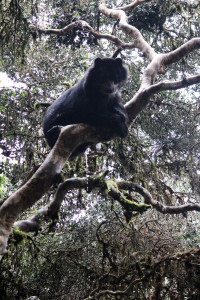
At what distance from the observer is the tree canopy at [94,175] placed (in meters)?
3.49

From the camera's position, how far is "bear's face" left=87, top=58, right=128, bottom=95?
14.5 ft

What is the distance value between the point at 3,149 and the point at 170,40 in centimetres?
461

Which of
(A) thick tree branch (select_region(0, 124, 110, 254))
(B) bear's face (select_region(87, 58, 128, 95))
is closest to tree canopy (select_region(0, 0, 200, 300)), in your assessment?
(A) thick tree branch (select_region(0, 124, 110, 254))

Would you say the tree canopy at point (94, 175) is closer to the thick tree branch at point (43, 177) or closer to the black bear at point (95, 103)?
the thick tree branch at point (43, 177)

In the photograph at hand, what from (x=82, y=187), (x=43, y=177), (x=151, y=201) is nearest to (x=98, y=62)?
(x=82, y=187)

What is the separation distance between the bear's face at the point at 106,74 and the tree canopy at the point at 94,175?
20cm

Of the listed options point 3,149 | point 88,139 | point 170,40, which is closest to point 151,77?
point 88,139

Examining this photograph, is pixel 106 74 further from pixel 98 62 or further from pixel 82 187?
pixel 82 187

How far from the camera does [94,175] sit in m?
3.85

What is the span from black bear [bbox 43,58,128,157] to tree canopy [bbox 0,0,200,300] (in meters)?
0.24

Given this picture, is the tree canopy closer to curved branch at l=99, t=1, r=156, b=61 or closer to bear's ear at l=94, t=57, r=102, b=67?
curved branch at l=99, t=1, r=156, b=61

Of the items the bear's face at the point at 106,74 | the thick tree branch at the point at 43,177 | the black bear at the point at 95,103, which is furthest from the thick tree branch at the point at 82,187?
the bear's face at the point at 106,74

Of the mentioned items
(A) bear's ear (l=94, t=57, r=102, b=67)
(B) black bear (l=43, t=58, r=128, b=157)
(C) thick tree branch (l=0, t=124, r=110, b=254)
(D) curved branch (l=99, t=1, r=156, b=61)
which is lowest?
(C) thick tree branch (l=0, t=124, r=110, b=254)

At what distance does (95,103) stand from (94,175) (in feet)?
3.58
